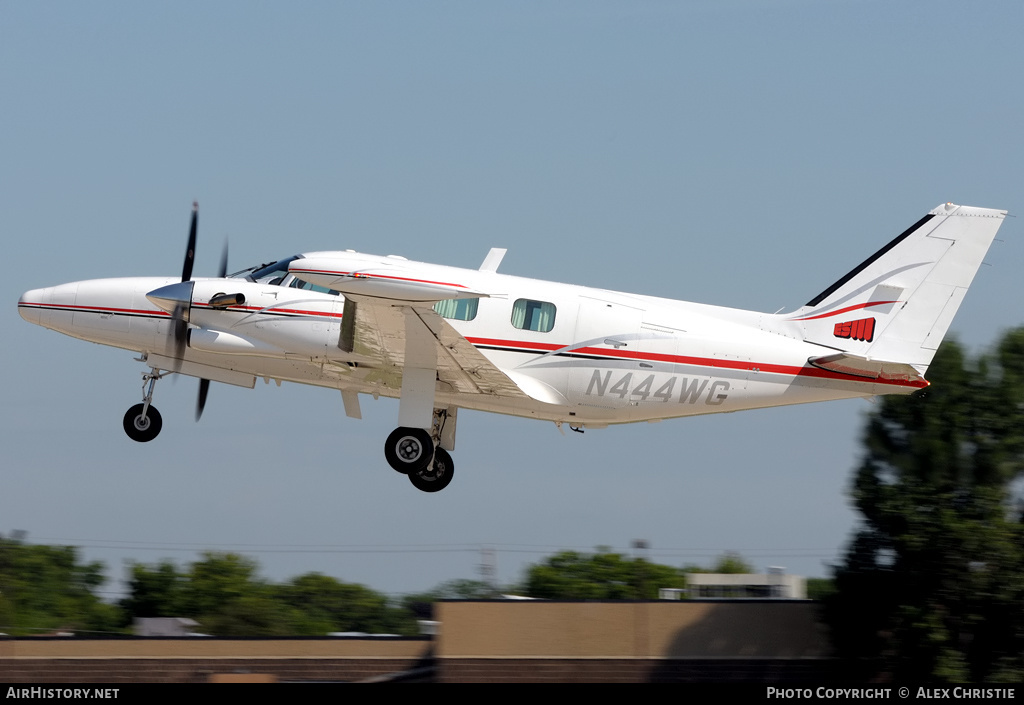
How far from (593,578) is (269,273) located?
96.1 ft

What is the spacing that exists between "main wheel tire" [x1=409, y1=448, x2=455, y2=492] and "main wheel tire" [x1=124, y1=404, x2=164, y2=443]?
4.35 meters

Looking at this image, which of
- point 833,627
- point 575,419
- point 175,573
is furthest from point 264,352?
point 175,573

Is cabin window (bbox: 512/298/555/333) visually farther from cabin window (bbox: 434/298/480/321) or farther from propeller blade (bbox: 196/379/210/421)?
propeller blade (bbox: 196/379/210/421)

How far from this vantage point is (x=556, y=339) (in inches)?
741

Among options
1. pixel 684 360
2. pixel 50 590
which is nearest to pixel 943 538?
pixel 684 360

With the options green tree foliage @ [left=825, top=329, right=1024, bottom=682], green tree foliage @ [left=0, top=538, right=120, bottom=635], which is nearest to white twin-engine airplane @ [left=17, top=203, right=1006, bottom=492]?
green tree foliage @ [left=825, top=329, right=1024, bottom=682]

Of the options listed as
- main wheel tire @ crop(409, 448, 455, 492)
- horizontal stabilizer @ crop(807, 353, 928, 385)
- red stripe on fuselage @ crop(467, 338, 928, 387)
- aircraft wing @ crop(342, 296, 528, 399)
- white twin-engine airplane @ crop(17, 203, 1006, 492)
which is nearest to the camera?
aircraft wing @ crop(342, 296, 528, 399)

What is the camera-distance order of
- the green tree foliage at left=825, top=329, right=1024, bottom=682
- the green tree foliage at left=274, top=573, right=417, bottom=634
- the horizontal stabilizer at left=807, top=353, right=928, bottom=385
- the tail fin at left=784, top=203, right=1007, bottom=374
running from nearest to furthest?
the horizontal stabilizer at left=807, top=353, right=928, bottom=385 → the tail fin at left=784, top=203, right=1007, bottom=374 → the green tree foliage at left=825, top=329, right=1024, bottom=682 → the green tree foliage at left=274, top=573, right=417, bottom=634

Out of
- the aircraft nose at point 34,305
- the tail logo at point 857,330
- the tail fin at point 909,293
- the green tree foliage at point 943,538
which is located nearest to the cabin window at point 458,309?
the tail fin at point 909,293

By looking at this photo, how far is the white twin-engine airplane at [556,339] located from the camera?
18594 millimetres

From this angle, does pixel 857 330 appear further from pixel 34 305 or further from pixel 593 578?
pixel 593 578

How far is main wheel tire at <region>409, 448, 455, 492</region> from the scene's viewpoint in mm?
20172

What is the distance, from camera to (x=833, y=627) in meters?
24.8

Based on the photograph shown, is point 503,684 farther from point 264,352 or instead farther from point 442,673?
point 264,352
